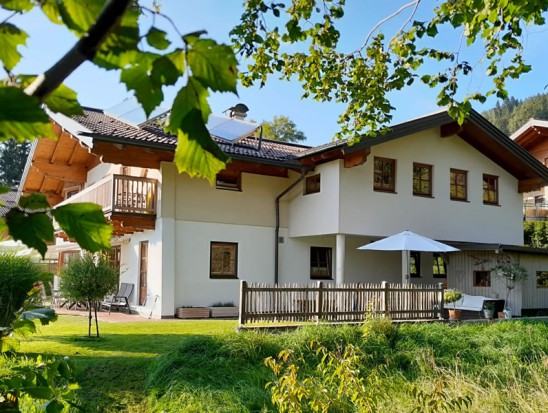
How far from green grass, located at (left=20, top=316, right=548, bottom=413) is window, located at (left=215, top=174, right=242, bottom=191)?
A: 5587 mm

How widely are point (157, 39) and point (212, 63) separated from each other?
96mm

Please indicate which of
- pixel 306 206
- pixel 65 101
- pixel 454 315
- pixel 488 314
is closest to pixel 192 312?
pixel 306 206

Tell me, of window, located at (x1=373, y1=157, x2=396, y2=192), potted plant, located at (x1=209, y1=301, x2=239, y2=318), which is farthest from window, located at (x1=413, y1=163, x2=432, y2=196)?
potted plant, located at (x1=209, y1=301, x2=239, y2=318)

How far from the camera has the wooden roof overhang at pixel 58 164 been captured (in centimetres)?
2097

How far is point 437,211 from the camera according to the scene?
19.3 meters

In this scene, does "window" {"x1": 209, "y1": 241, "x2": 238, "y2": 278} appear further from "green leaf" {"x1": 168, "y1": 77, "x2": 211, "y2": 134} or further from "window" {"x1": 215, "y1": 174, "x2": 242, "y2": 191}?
"green leaf" {"x1": 168, "y1": 77, "x2": 211, "y2": 134}

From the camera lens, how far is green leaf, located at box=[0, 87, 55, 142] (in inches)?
25.3

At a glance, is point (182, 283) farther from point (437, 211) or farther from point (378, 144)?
point (437, 211)

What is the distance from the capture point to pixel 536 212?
1173 inches

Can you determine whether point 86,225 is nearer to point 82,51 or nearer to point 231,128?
point 82,51

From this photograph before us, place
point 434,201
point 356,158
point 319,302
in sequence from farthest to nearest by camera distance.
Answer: point 434,201
point 356,158
point 319,302

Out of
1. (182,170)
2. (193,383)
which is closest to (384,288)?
(193,383)

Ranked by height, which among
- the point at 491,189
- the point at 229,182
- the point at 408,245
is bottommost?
the point at 408,245

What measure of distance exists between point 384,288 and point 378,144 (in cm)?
594
